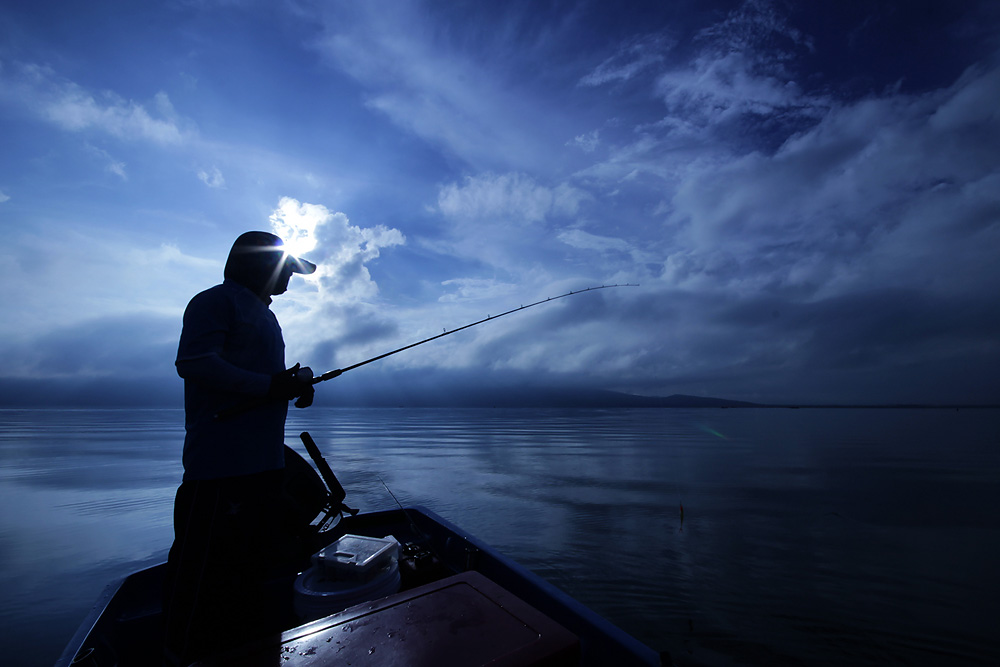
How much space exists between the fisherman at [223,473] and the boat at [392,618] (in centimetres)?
23

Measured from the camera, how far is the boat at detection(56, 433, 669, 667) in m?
1.34

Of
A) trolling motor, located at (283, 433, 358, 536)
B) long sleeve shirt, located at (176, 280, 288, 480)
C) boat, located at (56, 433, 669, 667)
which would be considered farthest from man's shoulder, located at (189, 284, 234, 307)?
trolling motor, located at (283, 433, 358, 536)

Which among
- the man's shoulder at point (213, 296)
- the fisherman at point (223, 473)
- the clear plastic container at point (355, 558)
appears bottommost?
the clear plastic container at point (355, 558)

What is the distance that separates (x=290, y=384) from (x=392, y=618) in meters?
1.46

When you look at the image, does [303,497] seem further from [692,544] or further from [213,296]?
[692,544]

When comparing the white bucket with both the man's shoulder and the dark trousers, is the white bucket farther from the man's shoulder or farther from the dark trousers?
the man's shoulder

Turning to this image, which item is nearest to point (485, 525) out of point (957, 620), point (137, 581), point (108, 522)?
point (137, 581)

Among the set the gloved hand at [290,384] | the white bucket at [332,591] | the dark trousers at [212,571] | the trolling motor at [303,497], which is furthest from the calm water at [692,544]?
the gloved hand at [290,384]

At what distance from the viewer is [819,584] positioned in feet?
17.7

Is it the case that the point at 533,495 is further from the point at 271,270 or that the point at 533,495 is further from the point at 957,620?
the point at 271,270

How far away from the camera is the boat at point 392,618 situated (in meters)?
1.34

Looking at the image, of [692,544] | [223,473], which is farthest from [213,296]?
[692,544]

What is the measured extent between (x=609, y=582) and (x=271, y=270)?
17.4 feet

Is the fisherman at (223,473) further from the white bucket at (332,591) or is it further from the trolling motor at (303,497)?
the trolling motor at (303,497)
